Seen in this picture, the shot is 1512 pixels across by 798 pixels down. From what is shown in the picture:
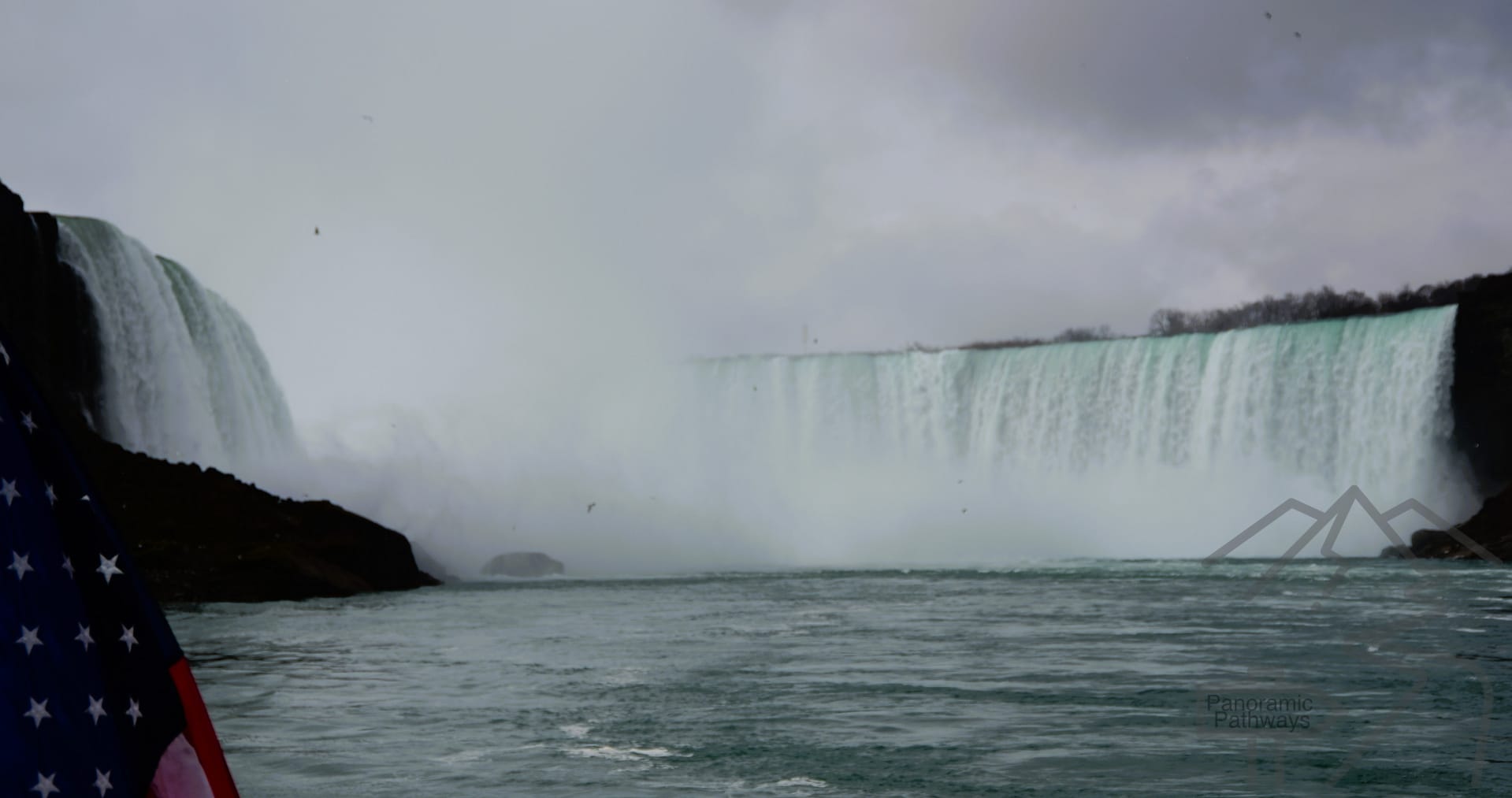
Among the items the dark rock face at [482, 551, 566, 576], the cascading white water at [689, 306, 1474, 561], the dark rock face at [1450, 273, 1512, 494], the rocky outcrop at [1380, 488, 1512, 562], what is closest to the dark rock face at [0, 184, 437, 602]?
the dark rock face at [482, 551, 566, 576]

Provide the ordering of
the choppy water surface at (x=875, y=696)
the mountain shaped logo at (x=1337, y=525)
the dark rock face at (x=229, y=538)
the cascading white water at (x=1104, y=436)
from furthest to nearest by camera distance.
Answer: the cascading white water at (x=1104, y=436), the mountain shaped logo at (x=1337, y=525), the dark rock face at (x=229, y=538), the choppy water surface at (x=875, y=696)

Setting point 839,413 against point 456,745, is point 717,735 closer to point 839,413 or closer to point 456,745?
point 456,745

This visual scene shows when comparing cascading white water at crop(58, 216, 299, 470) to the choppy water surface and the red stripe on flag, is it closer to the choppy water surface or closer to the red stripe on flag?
the choppy water surface

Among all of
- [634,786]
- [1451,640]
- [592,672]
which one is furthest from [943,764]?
[1451,640]

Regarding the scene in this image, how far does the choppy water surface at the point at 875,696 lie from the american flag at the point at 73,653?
561 cm

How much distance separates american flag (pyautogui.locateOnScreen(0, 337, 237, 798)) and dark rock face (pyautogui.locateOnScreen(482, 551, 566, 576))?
38178 mm

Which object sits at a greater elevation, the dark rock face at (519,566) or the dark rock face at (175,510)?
the dark rock face at (175,510)

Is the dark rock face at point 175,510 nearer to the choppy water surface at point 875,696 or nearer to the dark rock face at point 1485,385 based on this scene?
the choppy water surface at point 875,696

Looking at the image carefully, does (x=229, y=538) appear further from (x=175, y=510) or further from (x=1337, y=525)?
(x=1337, y=525)

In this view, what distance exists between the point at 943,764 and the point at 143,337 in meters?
33.1

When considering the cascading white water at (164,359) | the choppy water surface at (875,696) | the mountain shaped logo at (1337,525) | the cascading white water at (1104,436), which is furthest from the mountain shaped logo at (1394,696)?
the cascading white water at (164,359)

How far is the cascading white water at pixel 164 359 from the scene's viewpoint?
36.5m

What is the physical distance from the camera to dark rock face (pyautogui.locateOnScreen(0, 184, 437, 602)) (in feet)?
89.3

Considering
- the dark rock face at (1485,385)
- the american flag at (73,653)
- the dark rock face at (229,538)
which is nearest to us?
the american flag at (73,653)
